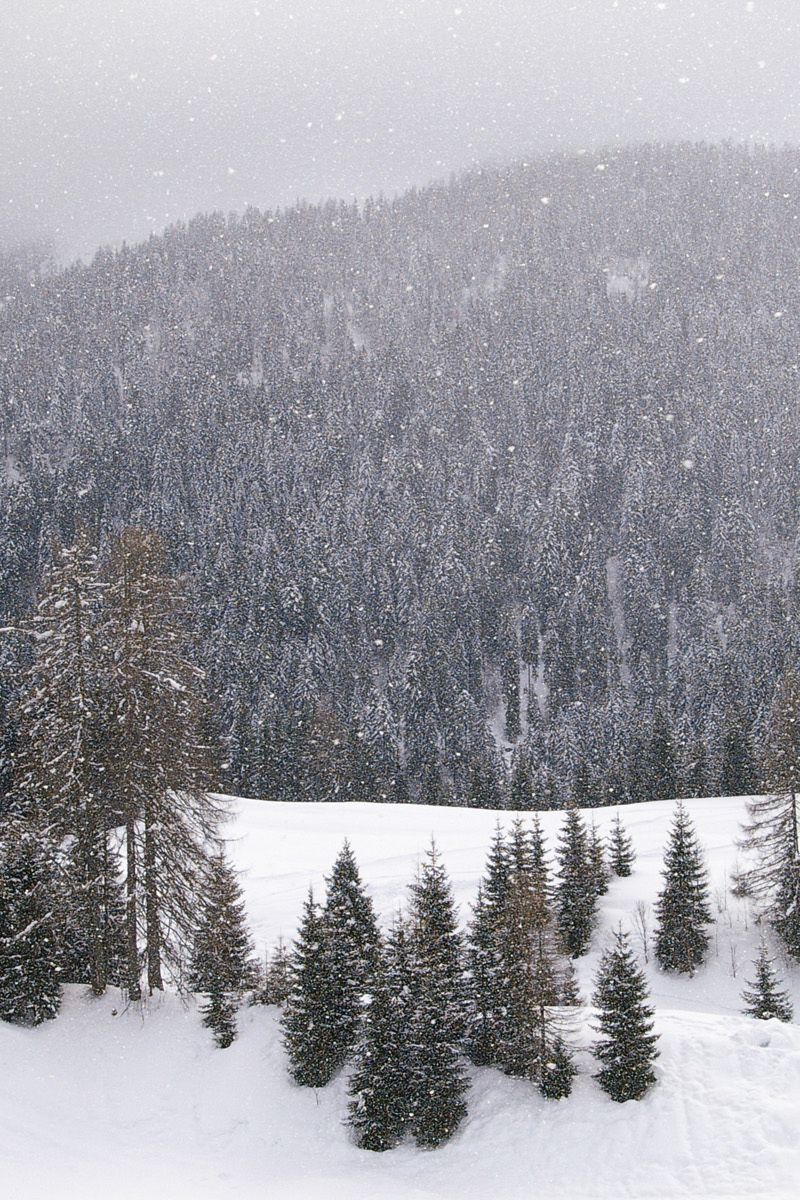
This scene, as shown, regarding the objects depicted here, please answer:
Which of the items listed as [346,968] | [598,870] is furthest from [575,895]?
[346,968]

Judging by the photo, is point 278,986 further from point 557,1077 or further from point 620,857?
point 620,857

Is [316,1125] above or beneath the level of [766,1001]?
above

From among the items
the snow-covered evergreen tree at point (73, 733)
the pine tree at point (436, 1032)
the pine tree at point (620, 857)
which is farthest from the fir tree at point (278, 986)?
the pine tree at point (620, 857)

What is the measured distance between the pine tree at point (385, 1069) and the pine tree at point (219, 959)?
350 centimetres

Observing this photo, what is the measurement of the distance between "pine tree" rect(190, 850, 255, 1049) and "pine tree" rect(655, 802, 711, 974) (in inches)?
626

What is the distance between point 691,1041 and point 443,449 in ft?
590

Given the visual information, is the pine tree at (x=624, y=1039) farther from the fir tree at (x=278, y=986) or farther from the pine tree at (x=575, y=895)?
the pine tree at (x=575, y=895)

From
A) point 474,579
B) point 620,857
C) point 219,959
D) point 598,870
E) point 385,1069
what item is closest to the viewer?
point 385,1069

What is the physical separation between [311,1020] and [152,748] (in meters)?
6.80

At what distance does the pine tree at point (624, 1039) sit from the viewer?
15484 mm

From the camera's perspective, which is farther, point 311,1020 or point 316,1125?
point 311,1020

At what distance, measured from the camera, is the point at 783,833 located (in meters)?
29.0

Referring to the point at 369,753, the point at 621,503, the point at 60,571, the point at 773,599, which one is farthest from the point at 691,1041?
the point at 621,503

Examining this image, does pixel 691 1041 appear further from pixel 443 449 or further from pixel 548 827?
pixel 443 449
